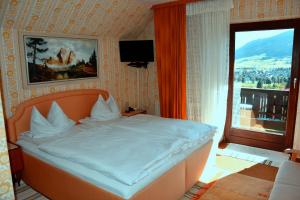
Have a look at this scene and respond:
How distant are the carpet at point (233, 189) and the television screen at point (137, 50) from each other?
8.15 feet

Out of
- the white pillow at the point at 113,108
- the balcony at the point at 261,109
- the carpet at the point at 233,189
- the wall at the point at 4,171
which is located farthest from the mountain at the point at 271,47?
the wall at the point at 4,171

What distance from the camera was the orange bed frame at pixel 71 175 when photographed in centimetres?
Answer: 217

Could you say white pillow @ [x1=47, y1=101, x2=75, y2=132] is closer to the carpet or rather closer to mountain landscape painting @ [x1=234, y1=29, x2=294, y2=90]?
the carpet

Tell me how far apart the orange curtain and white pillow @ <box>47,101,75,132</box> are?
1880mm

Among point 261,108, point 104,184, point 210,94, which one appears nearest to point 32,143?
point 104,184

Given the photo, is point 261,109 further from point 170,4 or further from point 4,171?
point 4,171

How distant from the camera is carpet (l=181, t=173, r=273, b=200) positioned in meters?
2.70

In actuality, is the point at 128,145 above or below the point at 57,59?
below

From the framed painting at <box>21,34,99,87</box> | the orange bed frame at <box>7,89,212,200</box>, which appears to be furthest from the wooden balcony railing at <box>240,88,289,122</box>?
the framed painting at <box>21,34,99,87</box>

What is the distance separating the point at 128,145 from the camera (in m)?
2.63

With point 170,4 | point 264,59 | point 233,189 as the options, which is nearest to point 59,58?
point 170,4

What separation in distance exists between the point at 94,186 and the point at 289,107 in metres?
3.18

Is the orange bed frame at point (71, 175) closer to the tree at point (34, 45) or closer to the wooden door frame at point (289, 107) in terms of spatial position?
the tree at point (34, 45)

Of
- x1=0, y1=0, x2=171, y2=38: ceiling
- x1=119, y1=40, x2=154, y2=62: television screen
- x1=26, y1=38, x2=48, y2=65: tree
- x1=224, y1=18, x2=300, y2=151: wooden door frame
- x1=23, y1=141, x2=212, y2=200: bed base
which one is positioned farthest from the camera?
x1=119, y1=40, x2=154, y2=62: television screen
